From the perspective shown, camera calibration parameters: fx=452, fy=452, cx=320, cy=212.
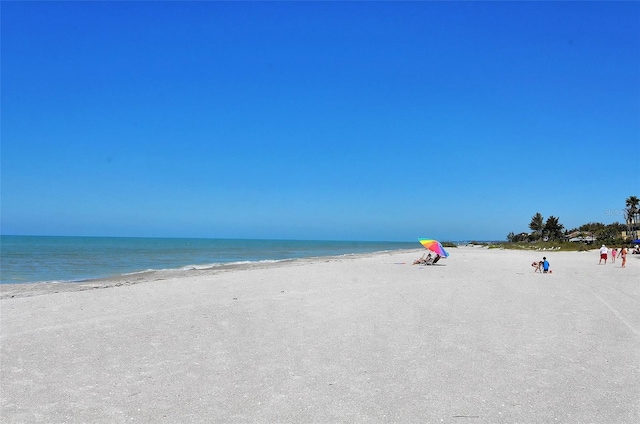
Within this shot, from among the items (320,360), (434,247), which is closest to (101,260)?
(434,247)

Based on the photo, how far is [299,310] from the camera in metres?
11.2

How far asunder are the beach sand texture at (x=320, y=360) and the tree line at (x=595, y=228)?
6503 centimetres

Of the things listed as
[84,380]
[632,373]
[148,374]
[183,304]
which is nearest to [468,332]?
[632,373]

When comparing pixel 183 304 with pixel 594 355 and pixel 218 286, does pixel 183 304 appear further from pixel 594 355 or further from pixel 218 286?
pixel 594 355

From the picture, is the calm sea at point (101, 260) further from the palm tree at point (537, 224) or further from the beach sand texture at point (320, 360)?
the palm tree at point (537, 224)

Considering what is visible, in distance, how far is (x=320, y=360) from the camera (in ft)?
22.7

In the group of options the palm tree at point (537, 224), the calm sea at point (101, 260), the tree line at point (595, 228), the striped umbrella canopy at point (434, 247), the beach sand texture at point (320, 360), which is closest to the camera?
the beach sand texture at point (320, 360)

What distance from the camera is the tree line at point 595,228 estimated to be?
8372cm

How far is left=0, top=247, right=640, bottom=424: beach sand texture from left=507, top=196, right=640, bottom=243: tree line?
6503 centimetres

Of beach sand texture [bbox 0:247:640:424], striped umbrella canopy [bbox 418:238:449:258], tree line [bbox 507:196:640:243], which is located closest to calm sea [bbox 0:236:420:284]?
beach sand texture [bbox 0:247:640:424]

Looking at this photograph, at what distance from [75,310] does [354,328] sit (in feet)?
23.3

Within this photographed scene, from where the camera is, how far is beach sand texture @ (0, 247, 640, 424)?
5078 mm

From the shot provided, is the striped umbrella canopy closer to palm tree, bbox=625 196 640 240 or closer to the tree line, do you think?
the tree line

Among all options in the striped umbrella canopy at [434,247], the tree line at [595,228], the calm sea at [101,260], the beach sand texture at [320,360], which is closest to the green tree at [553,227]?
the tree line at [595,228]
